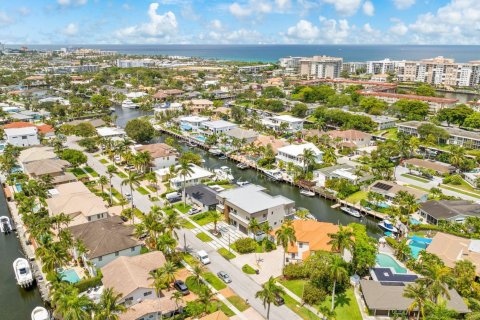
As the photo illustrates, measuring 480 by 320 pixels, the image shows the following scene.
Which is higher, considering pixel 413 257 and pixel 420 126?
pixel 420 126

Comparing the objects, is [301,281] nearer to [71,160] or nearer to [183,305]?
[183,305]

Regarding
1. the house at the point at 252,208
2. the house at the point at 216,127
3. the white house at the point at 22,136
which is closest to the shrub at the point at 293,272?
the house at the point at 252,208

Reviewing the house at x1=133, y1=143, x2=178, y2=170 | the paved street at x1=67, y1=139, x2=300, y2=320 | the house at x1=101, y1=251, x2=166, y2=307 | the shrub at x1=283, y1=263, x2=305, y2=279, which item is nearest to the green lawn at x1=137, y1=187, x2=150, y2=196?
the paved street at x1=67, y1=139, x2=300, y2=320

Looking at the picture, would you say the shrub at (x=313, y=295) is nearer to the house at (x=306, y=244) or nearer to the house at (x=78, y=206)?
the house at (x=306, y=244)

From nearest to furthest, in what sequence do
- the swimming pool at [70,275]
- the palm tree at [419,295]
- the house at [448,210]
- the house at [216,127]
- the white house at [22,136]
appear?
the palm tree at [419,295] → the swimming pool at [70,275] → the house at [448,210] → the white house at [22,136] → the house at [216,127]

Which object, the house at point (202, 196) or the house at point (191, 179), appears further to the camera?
the house at point (191, 179)

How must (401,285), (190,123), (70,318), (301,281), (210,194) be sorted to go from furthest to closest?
(190,123)
(210,194)
(301,281)
(401,285)
(70,318)

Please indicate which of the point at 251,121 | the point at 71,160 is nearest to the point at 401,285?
the point at 71,160

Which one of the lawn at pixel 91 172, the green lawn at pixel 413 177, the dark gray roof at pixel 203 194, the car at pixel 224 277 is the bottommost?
the car at pixel 224 277
